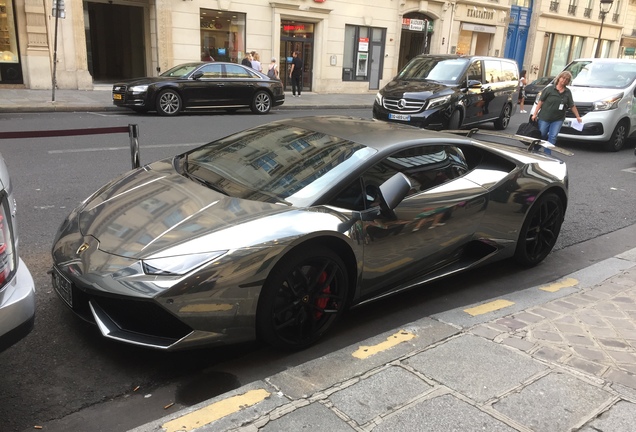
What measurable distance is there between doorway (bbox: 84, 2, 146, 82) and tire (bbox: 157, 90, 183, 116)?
8245 millimetres

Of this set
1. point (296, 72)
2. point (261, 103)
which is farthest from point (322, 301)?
point (296, 72)

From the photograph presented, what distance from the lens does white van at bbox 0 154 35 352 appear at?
2.29 meters

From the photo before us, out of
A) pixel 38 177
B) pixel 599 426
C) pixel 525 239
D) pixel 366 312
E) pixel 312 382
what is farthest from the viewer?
pixel 38 177

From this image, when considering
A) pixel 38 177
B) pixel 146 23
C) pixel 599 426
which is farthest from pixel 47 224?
pixel 146 23

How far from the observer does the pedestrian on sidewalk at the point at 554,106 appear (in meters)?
9.28

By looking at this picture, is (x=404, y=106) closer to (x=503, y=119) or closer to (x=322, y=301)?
(x=503, y=119)

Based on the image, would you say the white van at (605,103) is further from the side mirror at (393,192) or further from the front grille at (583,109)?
the side mirror at (393,192)

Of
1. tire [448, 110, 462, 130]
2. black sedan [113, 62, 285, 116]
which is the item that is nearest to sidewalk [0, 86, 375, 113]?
black sedan [113, 62, 285, 116]

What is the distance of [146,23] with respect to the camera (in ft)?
65.1

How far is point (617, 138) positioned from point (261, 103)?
9.57 metres

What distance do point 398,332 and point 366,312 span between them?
0.75 metres

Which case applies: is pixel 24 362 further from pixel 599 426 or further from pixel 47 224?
pixel 599 426

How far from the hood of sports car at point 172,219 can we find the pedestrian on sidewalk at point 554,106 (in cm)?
779

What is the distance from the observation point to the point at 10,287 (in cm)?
238
